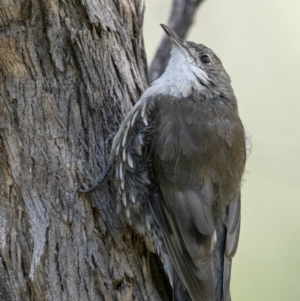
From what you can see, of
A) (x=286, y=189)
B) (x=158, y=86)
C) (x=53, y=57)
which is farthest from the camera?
(x=286, y=189)

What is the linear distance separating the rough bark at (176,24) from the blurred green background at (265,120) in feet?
2.81

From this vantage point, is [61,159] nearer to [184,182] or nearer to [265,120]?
[184,182]

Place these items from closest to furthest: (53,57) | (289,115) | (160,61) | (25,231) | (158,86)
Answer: (25,231)
(53,57)
(158,86)
(160,61)
(289,115)

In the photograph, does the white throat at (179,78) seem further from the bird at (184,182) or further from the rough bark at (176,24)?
the rough bark at (176,24)

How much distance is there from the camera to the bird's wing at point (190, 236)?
2596mm

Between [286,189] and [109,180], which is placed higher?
[109,180]

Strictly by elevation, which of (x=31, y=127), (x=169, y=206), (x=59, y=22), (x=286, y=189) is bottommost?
(x=286, y=189)

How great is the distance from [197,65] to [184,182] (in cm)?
90

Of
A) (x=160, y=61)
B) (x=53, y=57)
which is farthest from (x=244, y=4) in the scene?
(x=53, y=57)

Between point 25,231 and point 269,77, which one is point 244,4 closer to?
point 269,77

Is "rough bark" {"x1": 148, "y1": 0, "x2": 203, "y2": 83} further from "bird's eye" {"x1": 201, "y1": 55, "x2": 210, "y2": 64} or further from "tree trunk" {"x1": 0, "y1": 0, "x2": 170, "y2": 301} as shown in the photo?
"tree trunk" {"x1": 0, "y1": 0, "x2": 170, "y2": 301}

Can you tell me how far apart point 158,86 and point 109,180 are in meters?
0.61

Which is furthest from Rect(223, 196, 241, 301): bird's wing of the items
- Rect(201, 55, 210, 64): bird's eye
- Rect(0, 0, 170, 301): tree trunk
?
Rect(201, 55, 210, 64): bird's eye

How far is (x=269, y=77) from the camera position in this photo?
535 cm
